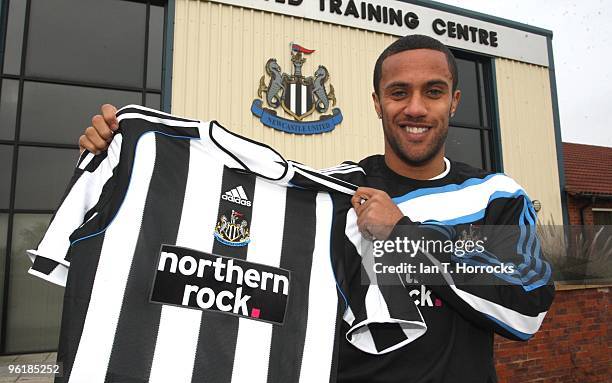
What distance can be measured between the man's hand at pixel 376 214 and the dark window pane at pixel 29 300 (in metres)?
6.14

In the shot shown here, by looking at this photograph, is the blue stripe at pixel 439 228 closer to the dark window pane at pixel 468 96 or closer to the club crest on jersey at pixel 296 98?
the club crest on jersey at pixel 296 98

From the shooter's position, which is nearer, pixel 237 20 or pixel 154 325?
pixel 154 325

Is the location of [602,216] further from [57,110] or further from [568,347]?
[57,110]

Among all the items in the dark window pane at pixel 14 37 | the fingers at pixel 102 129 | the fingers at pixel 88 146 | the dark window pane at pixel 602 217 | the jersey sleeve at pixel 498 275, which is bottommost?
the jersey sleeve at pixel 498 275

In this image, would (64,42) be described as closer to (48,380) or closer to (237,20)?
(237,20)

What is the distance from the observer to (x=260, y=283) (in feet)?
5.06

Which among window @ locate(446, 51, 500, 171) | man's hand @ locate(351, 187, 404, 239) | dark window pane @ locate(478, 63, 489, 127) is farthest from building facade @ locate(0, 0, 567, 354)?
man's hand @ locate(351, 187, 404, 239)

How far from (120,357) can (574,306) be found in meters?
4.64

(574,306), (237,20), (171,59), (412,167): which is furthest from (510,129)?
(412,167)

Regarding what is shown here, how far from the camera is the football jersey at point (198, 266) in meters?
1.40

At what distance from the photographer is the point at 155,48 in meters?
6.89

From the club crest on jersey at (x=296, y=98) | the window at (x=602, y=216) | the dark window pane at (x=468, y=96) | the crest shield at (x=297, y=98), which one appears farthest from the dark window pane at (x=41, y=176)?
the window at (x=602, y=216)

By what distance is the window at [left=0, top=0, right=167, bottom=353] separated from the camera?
236 inches

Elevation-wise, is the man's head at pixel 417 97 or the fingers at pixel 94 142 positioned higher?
the man's head at pixel 417 97
